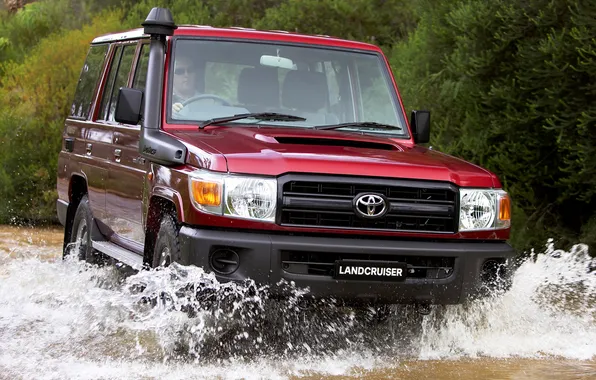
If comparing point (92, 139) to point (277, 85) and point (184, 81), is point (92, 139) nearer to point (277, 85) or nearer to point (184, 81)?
point (184, 81)

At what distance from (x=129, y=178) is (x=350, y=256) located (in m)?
2.17

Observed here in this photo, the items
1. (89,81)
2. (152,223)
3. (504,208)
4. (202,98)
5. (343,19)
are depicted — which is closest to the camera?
(504,208)

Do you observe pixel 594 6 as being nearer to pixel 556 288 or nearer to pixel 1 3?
pixel 556 288

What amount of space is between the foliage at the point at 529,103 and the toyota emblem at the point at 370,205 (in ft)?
17.9

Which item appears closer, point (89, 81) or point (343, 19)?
point (89, 81)

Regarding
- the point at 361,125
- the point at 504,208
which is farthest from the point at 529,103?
the point at 504,208

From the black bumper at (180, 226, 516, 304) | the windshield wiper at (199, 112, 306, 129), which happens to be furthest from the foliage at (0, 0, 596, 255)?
the black bumper at (180, 226, 516, 304)

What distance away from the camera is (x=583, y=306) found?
9.84 meters

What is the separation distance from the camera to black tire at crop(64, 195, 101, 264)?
9.37m

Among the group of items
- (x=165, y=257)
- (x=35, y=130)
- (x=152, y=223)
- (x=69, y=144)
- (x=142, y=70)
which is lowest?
(x=35, y=130)

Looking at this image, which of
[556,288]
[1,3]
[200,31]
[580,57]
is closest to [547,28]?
[580,57]

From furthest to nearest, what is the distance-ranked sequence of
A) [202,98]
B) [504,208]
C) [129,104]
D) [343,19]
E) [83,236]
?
[343,19] < [83,236] < [202,98] < [129,104] < [504,208]

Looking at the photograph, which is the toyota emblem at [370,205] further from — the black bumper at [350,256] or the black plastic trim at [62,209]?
the black plastic trim at [62,209]

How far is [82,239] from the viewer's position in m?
9.71
